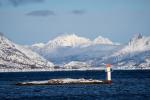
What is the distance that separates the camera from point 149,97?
14162 centimetres

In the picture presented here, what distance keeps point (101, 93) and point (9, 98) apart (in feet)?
83.6

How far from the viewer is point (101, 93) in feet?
530

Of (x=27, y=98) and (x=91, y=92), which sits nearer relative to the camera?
(x=27, y=98)

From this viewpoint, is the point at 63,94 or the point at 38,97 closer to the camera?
the point at 38,97

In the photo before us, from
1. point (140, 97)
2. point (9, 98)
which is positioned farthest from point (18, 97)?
point (140, 97)

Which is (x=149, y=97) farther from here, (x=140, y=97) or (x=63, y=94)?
(x=63, y=94)

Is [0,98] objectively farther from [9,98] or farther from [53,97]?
[53,97]

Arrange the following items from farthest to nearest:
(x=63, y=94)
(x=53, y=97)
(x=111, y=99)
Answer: (x=63, y=94)
(x=53, y=97)
(x=111, y=99)

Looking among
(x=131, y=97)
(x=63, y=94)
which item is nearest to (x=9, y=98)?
(x=63, y=94)

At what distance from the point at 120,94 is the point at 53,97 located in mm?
16930

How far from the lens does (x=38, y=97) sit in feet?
494

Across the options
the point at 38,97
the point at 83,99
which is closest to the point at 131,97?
the point at 83,99

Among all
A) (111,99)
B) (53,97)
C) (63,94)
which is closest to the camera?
(111,99)

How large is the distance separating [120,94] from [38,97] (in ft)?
66.4
